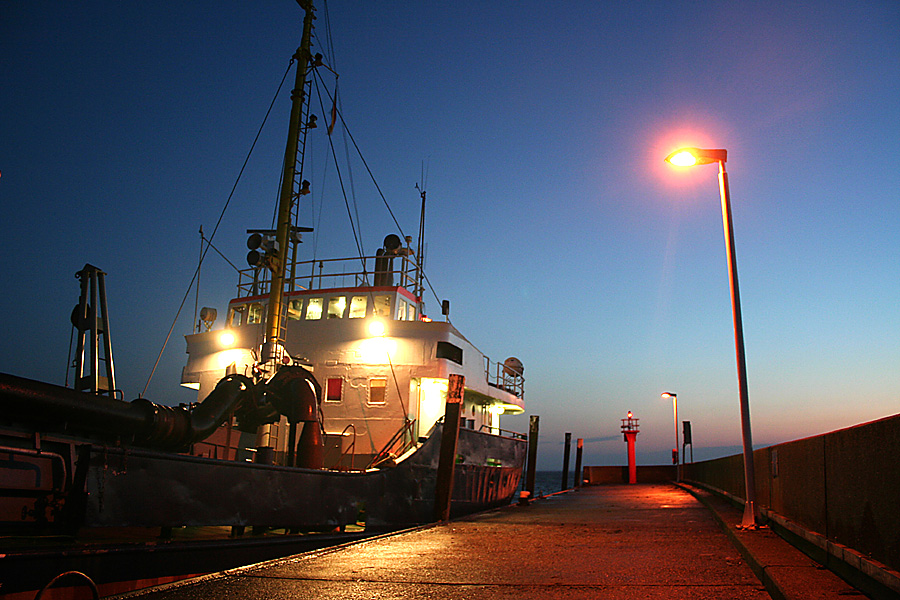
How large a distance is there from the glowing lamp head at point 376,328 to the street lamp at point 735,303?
327 inches

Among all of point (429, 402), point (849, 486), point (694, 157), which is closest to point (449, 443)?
point (429, 402)

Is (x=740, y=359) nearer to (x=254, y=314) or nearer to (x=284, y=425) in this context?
(x=284, y=425)

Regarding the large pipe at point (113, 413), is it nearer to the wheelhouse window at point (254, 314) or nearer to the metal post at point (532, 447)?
the wheelhouse window at point (254, 314)

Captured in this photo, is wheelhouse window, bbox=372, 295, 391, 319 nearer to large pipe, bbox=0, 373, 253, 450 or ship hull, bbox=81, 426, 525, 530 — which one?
ship hull, bbox=81, 426, 525, 530

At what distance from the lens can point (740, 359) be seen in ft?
28.7

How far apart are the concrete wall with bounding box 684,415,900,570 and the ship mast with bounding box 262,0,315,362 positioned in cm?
955

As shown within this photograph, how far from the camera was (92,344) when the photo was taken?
1130cm

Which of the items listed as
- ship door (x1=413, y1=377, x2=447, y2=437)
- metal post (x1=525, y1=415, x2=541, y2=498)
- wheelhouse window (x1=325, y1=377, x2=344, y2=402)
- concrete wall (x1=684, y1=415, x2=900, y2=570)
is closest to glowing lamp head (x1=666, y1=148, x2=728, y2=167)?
concrete wall (x1=684, y1=415, x2=900, y2=570)

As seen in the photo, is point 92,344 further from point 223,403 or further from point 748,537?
point 748,537

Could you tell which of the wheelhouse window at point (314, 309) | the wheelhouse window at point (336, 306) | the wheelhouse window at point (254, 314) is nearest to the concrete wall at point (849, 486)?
the wheelhouse window at point (336, 306)

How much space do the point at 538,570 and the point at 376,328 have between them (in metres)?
9.66

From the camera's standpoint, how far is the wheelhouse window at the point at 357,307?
16.4 m

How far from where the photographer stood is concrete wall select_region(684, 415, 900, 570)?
155 inches

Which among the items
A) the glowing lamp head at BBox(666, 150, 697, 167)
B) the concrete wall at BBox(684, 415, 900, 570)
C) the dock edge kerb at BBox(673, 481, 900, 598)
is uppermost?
the glowing lamp head at BBox(666, 150, 697, 167)
